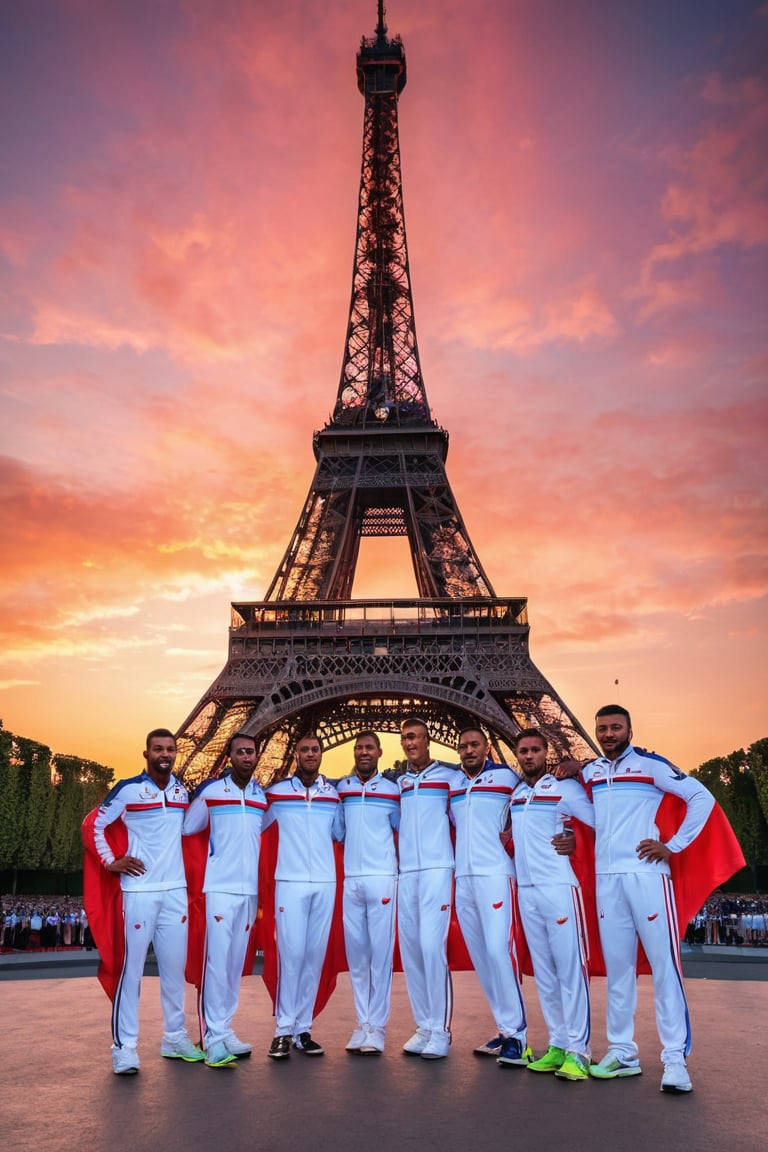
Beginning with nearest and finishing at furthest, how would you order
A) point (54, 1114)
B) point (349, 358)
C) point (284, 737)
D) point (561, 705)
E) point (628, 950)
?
point (54, 1114)
point (628, 950)
point (561, 705)
point (284, 737)
point (349, 358)

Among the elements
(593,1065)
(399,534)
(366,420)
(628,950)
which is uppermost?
(366,420)

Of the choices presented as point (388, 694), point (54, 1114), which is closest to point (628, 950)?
point (54, 1114)

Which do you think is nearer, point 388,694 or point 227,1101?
point 227,1101

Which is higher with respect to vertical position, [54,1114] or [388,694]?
[388,694]

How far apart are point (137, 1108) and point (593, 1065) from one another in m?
3.33

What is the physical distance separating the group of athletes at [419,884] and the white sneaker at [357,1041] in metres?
0.02

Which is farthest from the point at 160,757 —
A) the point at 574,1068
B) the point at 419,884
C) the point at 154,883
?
the point at 574,1068

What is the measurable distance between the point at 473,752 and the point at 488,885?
1.09 m

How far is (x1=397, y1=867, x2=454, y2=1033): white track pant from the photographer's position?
736 cm

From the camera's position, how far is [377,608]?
1619 inches

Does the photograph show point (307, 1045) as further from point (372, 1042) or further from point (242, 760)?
point (242, 760)

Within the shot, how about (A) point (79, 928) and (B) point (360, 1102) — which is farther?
(A) point (79, 928)

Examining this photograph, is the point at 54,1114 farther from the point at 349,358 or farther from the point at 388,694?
the point at 349,358

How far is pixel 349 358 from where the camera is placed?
49500mm
